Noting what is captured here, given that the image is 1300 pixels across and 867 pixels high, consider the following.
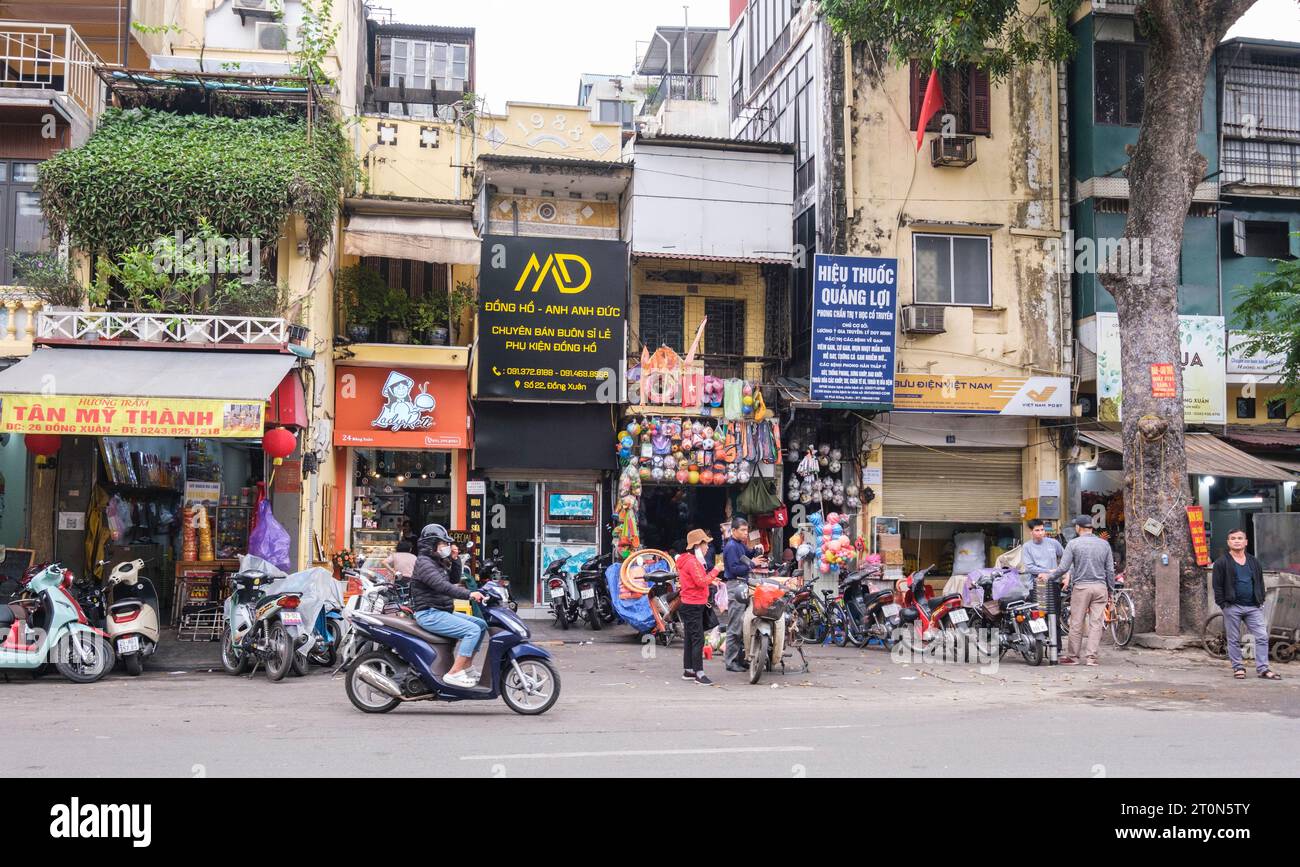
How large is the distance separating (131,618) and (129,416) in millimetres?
2333

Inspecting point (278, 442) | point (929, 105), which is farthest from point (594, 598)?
point (929, 105)

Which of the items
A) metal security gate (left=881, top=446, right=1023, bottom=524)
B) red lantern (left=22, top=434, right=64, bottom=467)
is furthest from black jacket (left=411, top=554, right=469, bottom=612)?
metal security gate (left=881, top=446, right=1023, bottom=524)

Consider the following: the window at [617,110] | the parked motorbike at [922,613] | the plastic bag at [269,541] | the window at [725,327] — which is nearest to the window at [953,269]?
the window at [725,327]

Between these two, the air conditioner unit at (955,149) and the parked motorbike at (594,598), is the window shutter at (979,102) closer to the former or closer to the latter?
the air conditioner unit at (955,149)

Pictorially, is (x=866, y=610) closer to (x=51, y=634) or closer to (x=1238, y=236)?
(x=51, y=634)

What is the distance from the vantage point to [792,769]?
278 inches

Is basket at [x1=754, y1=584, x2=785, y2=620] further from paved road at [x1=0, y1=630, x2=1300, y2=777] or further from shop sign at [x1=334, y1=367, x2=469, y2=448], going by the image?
shop sign at [x1=334, y1=367, x2=469, y2=448]

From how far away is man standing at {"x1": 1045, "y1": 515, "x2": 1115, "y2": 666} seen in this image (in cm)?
1410

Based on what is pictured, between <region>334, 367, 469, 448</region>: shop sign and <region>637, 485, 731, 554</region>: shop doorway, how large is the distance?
3750 mm

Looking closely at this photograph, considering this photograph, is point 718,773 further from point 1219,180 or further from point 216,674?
point 1219,180

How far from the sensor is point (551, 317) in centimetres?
2066

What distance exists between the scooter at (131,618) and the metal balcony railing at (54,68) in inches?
313

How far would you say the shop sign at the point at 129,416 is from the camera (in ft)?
43.5
